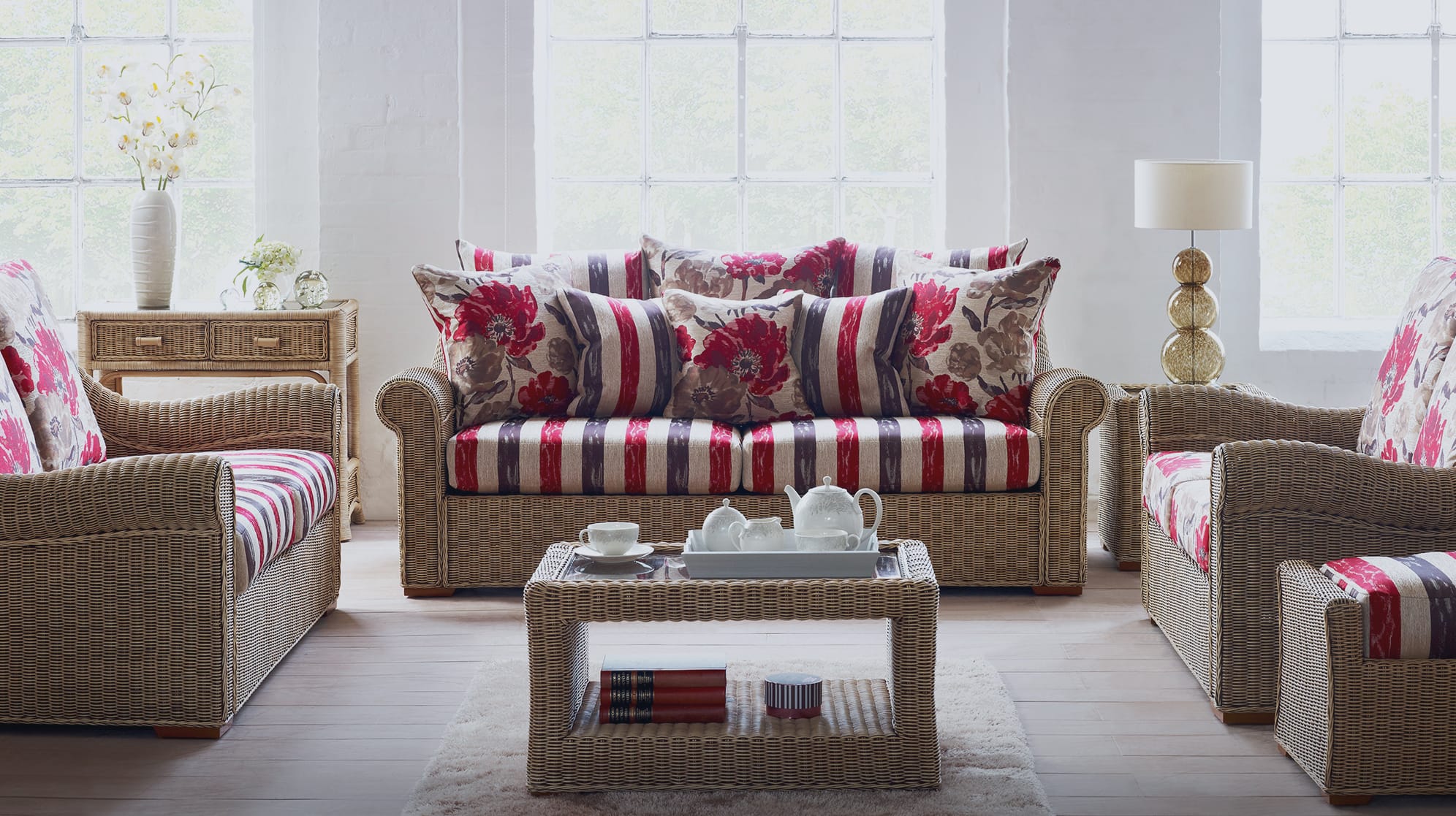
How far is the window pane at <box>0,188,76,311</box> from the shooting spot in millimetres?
5344

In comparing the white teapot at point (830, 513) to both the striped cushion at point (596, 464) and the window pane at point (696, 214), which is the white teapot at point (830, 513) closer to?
the striped cushion at point (596, 464)

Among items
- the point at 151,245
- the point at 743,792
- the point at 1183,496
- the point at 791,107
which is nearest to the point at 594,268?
the point at 791,107

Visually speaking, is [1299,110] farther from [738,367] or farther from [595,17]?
[595,17]

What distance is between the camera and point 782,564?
2.73 meters

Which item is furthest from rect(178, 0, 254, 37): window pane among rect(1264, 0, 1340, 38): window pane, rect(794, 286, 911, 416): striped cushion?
rect(1264, 0, 1340, 38): window pane

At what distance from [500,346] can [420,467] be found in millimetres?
445

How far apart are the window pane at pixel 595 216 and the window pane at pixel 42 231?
1.75 metres

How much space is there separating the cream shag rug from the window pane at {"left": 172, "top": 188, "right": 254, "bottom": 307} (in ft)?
9.28

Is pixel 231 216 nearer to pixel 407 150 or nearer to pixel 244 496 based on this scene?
pixel 407 150

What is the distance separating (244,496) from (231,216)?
2453 millimetres

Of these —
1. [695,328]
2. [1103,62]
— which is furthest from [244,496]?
[1103,62]

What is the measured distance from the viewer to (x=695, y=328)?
434 cm

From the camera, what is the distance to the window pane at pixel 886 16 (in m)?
5.32

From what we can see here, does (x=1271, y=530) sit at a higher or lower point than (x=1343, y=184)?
lower
